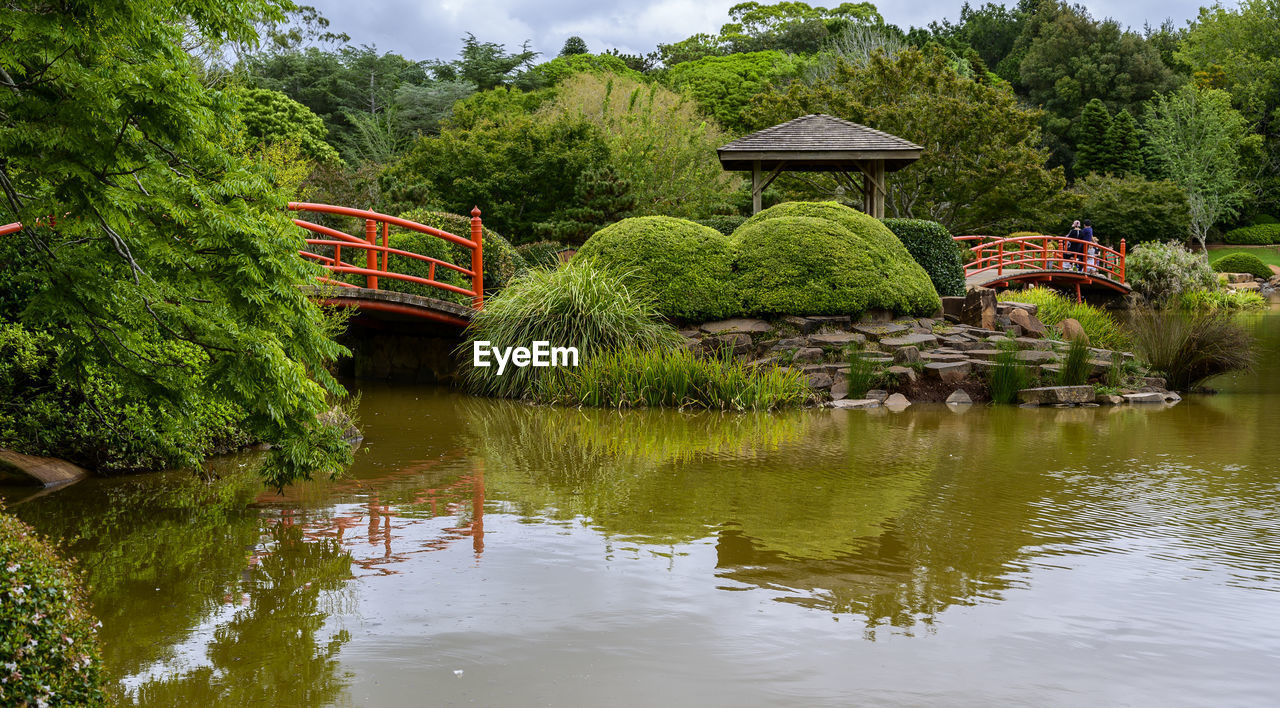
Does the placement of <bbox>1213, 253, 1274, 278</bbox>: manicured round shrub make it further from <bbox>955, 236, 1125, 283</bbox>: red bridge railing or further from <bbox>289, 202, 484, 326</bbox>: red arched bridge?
<bbox>289, 202, 484, 326</bbox>: red arched bridge

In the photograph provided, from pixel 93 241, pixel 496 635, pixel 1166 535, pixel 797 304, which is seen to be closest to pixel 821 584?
pixel 496 635

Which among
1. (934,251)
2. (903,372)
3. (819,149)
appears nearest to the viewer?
(903,372)

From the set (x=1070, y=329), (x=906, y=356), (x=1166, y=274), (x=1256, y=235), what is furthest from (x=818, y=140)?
(x=1256, y=235)

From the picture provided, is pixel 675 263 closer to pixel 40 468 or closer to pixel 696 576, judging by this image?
pixel 40 468

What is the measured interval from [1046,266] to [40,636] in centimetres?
2557

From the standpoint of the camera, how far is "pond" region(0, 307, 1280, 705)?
Result: 12.0ft

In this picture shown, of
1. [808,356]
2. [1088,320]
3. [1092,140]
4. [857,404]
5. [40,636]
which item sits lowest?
[40,636]

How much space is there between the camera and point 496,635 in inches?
161

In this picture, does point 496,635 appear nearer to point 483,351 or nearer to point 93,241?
point 93,241

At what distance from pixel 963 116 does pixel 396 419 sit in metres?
19.8

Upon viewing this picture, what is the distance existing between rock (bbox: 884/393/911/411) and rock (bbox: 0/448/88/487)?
8.15m

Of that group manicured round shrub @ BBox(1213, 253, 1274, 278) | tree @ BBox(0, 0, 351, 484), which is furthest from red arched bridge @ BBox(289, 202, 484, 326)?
manicured round shrub @ BBox(1213, 253, 1274, 278)

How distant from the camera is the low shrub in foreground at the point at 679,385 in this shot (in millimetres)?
11189

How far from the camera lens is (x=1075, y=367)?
495 inches
